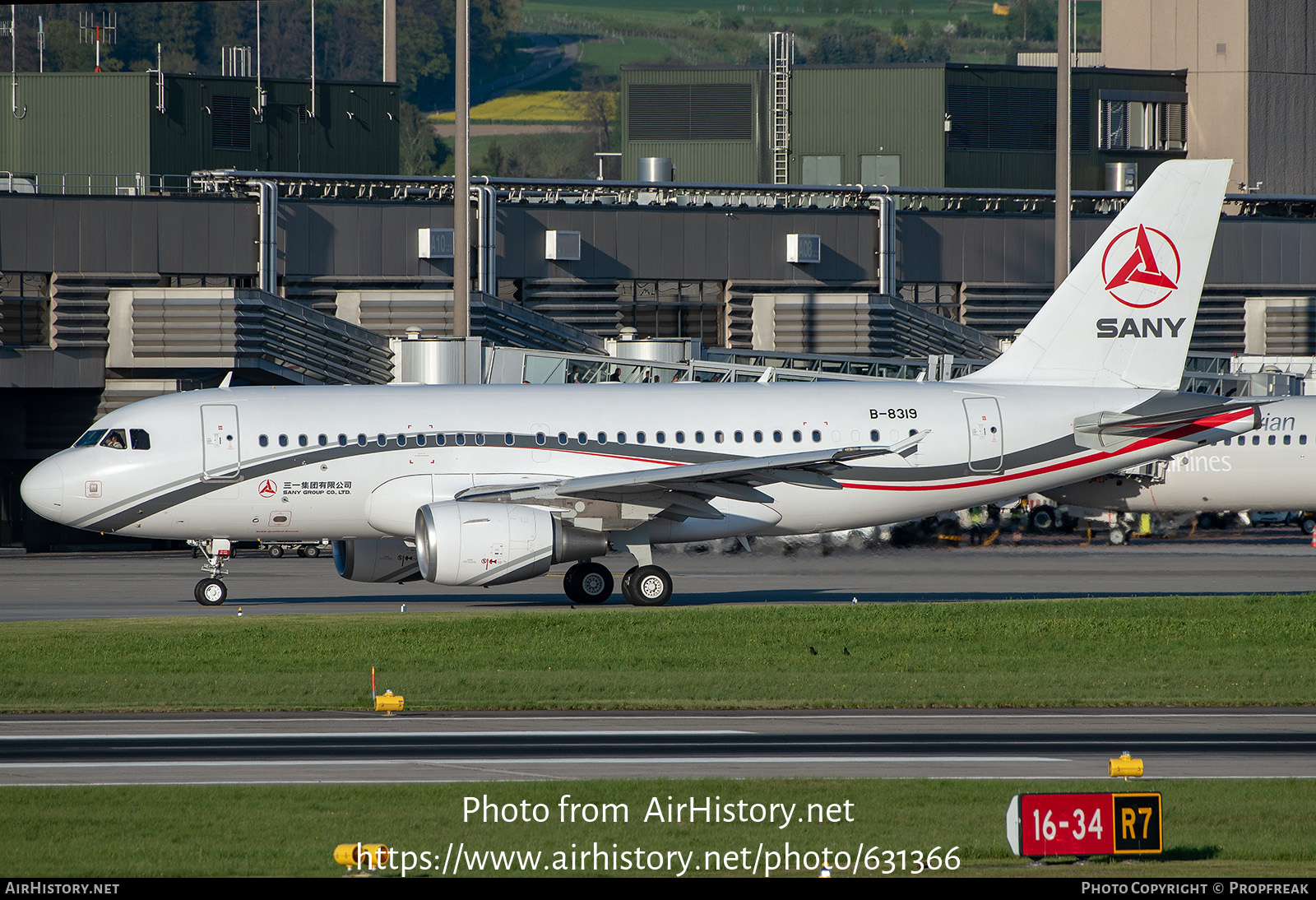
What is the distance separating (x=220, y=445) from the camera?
1230 inches

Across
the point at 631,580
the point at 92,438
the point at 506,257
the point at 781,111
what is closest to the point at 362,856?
the point at 631,580

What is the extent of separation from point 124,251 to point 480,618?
28.4 meters

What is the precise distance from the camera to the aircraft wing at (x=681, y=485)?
3002cm

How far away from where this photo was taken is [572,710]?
20641 millimetres

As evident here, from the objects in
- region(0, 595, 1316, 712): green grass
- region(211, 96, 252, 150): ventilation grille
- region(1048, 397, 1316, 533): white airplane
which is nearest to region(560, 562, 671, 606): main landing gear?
region(0, 595, 1316, 712): green grass

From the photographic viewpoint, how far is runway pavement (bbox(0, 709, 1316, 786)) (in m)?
16.5

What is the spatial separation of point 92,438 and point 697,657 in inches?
558

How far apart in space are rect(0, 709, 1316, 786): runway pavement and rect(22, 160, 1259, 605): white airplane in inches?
403

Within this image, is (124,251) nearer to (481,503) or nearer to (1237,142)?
(481,503)

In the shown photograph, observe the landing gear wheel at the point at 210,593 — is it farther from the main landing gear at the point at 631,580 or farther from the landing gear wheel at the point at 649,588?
the landing gear wheel at the point at 649,588

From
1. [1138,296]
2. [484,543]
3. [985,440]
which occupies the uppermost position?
[1138,296]

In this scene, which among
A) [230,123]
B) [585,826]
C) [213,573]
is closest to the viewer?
[585,826]

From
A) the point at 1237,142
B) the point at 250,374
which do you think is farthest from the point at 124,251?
the point at 1237,142

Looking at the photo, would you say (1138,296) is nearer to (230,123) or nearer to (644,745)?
(644,745)
